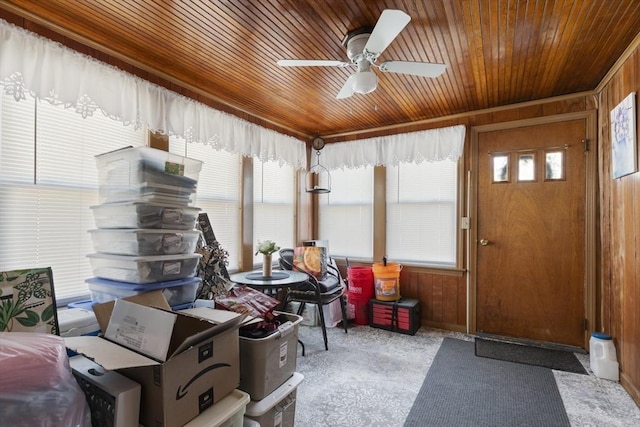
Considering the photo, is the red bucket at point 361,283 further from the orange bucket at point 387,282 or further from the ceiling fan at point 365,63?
the ceiling fan at point 365,63

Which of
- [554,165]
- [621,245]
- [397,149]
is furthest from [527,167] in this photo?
[397,149]

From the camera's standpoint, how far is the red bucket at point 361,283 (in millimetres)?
3738

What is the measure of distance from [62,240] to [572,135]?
4.29 m

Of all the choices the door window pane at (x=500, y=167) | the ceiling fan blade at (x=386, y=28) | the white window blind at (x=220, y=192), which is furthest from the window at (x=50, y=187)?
the door window pane at (x=500, y=167)

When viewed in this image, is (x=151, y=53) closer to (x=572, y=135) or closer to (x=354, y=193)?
(x=354, y=193)

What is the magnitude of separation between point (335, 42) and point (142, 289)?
203 cm

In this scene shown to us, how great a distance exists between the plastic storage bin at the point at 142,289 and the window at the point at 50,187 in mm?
261

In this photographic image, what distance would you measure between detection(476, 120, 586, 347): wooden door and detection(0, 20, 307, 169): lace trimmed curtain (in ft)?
8.91

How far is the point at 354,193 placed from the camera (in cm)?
429

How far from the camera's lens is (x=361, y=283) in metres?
3.74

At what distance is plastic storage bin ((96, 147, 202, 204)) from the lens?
1.97m

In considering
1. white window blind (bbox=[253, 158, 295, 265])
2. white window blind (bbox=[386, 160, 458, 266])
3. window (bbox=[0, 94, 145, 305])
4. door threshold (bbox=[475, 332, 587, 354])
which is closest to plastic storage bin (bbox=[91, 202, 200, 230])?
window (bbox=[0, 94, 145, 305])

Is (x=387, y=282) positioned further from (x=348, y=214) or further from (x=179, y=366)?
(x=179, y=366)

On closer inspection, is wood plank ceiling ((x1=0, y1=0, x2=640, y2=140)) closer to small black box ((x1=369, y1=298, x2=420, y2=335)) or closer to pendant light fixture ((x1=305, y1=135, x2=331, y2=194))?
pendant light fixture ((x1=305, y1=135, x2=331, y2=194))
